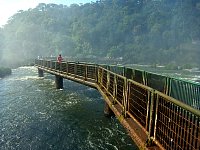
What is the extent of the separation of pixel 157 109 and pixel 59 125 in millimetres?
11505

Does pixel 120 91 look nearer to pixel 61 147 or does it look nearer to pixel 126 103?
pixel 126 103

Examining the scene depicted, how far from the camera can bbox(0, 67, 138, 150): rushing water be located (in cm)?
1354

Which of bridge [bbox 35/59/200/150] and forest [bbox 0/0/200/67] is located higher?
forest [bbox 0/0/200/67]

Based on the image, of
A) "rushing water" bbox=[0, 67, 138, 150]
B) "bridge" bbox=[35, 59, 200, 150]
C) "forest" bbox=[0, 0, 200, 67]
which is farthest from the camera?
"forest" bbox=[0, 0, 200, 67]

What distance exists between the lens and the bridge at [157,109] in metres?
5.84

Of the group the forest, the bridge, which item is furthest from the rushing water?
the forest

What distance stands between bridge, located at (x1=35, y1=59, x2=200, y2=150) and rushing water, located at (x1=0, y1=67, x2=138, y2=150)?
→ 7.88 ft

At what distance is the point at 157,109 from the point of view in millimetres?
6168

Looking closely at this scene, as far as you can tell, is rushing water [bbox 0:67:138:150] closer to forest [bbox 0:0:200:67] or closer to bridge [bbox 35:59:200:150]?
bridge [bbox 35:59:200:150]

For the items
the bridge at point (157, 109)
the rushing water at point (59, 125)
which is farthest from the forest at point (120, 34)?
A: the bridge at point (157, 109)

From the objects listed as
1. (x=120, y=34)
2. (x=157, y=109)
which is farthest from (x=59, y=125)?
(x=120, y=34)

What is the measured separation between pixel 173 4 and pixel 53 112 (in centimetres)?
15582

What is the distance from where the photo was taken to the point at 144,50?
12825 cm

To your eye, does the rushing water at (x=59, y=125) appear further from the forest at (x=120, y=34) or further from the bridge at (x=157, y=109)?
the forest at (x=120, y=34)
